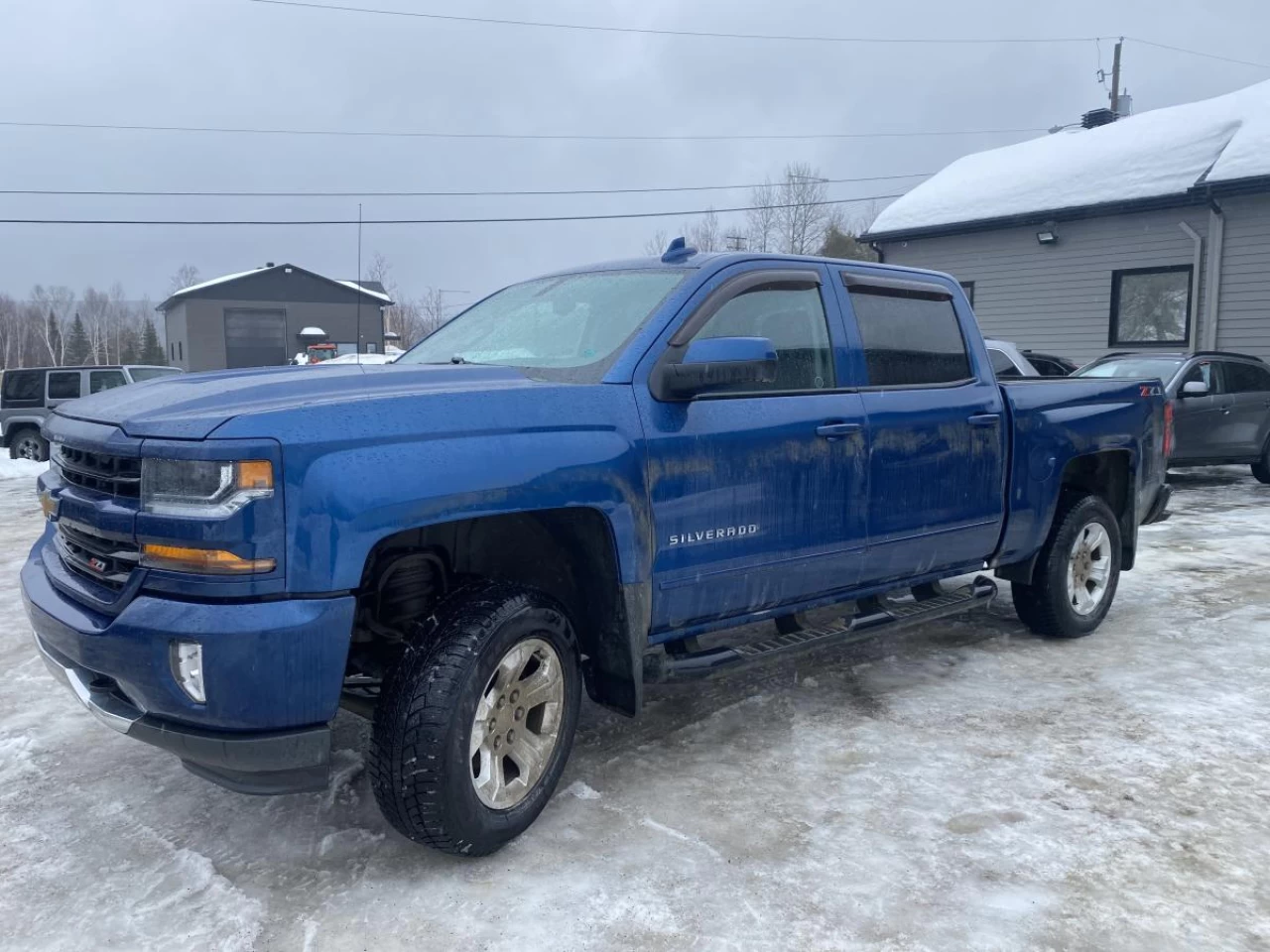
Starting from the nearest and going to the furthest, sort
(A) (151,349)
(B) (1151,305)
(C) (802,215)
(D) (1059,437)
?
(D) (1059,437) < (B) (1151,305) < (C) (802,215) < (A) (151,349)

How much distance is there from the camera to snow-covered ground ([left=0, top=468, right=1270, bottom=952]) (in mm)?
Result: 2857

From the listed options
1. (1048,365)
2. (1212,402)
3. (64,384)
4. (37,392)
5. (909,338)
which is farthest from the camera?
(64,384)

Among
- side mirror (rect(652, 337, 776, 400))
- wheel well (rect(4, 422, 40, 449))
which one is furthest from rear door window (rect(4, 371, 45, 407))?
side mirror (rect(652, 337, 776, 400))

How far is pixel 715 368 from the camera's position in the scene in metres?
3.45

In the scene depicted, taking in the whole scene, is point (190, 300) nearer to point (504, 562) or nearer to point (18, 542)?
point (18, 542)

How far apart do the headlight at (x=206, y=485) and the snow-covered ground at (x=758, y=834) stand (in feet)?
3.87

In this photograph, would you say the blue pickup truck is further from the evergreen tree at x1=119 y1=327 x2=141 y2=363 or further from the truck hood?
the evergreen tree at x1=119 y1=327 x2=141 y2=363

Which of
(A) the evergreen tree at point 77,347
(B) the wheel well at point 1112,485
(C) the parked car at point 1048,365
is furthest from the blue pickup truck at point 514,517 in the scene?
(A) the evergreen tree at point 77,347

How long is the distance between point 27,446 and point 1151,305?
61.6 ft

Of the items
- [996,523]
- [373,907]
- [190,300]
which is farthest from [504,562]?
[190,300]

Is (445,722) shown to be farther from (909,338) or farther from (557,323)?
(909,338)

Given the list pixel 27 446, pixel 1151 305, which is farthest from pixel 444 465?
pixel 27 446

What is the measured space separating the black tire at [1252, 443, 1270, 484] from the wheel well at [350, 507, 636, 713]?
11.7 meters

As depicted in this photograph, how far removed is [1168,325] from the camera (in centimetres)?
1614
